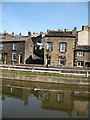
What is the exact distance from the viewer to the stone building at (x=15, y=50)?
46500 mm

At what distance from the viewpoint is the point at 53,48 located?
43219 millimetres

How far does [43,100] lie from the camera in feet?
68.1

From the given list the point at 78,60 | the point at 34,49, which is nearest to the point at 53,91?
the point at 78,60

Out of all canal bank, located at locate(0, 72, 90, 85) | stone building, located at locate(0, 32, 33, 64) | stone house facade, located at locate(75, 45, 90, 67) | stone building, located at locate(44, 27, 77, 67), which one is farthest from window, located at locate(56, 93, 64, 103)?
stone building, located at locate(0, 32, 33, 64)

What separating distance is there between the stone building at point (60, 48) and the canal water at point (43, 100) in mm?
14634

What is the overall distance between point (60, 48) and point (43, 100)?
22.9m

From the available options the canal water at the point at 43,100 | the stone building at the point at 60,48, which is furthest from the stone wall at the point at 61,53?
the canal water at the point at 43,100

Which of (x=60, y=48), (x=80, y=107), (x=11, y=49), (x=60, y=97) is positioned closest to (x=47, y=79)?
(x=60, y=97)

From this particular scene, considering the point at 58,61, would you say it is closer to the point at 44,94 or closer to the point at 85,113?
the point at 44,94

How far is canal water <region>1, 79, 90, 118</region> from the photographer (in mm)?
16062

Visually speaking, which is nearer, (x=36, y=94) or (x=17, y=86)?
(x=36, y=94)

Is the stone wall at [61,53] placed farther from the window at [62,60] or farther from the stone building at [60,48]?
the window at [62,60]

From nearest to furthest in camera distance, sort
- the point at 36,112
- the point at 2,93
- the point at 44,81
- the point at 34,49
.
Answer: the point at 36,112, the point at 2,93, the point at 44,81, the point at 34,49

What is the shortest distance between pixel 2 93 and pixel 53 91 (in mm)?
4967
